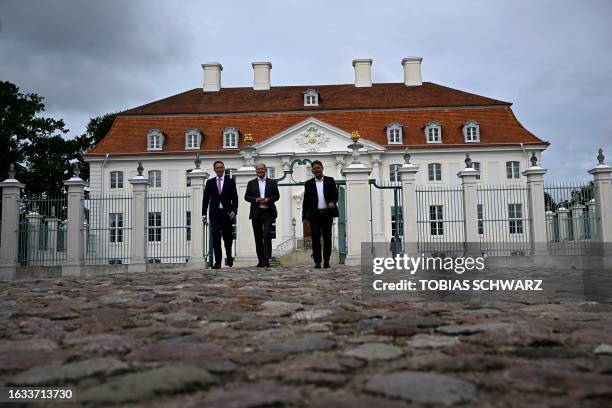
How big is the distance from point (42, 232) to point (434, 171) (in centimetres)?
2887

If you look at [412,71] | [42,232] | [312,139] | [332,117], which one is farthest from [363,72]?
[42,232]

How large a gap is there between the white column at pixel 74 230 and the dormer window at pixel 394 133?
92.4 ft

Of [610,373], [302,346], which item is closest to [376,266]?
[302,346]

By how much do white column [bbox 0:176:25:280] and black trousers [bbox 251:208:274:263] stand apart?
602 centimetres

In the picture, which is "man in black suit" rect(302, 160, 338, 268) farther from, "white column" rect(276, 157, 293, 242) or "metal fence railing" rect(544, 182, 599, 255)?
"white column" rect(276, 157, 293, 242)

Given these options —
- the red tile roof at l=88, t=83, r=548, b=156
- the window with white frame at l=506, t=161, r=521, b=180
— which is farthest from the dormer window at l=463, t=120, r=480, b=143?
the window with white frame at l=506, t=161, r=521, b=180

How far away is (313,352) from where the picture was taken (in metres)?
3.00

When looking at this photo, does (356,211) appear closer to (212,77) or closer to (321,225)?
(321,225)

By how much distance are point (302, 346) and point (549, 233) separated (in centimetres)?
1375

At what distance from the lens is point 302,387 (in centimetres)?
230

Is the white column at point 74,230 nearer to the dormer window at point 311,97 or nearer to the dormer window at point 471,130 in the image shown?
the dormer window at point 311,97

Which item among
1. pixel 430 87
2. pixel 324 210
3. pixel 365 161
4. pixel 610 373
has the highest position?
pixel 430 87

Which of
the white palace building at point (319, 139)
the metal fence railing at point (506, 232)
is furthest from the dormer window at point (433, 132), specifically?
the metal fence railing at point (506, 232)

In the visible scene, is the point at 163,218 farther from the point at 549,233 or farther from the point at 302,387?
the point at 302,387
